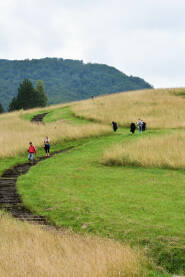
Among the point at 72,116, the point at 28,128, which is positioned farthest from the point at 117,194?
the point at 72,116

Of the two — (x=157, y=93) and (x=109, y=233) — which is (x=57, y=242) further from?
(x=157, y=93)

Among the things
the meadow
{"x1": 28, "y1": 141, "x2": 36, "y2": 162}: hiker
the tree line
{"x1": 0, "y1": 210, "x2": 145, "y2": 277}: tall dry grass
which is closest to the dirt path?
the meadow

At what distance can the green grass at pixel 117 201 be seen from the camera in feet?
32.1

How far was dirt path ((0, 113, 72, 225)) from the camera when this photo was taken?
1212cm

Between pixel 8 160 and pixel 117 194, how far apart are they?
11999mm

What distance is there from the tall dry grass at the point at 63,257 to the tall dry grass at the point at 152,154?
11754 mm

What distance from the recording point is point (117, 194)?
14.7m

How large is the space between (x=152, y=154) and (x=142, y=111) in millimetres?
25583

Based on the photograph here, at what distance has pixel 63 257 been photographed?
7965mm

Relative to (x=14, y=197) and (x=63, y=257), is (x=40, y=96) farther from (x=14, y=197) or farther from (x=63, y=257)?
(x=63, y=257)

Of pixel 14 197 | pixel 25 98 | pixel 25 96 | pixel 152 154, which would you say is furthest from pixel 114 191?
pixel 25 96

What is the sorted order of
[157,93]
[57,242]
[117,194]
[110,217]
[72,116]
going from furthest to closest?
[157,93]
[72,116]
[117,194]
[110,217]
[57,242]

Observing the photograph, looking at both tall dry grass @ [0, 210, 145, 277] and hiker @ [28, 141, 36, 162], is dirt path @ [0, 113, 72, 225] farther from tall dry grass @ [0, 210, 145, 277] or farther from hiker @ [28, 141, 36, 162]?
tall dry grass @ [0, 210, 145, 277]

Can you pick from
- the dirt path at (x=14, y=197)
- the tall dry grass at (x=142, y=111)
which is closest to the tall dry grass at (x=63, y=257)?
the dirt path at (x=14, y=197)
